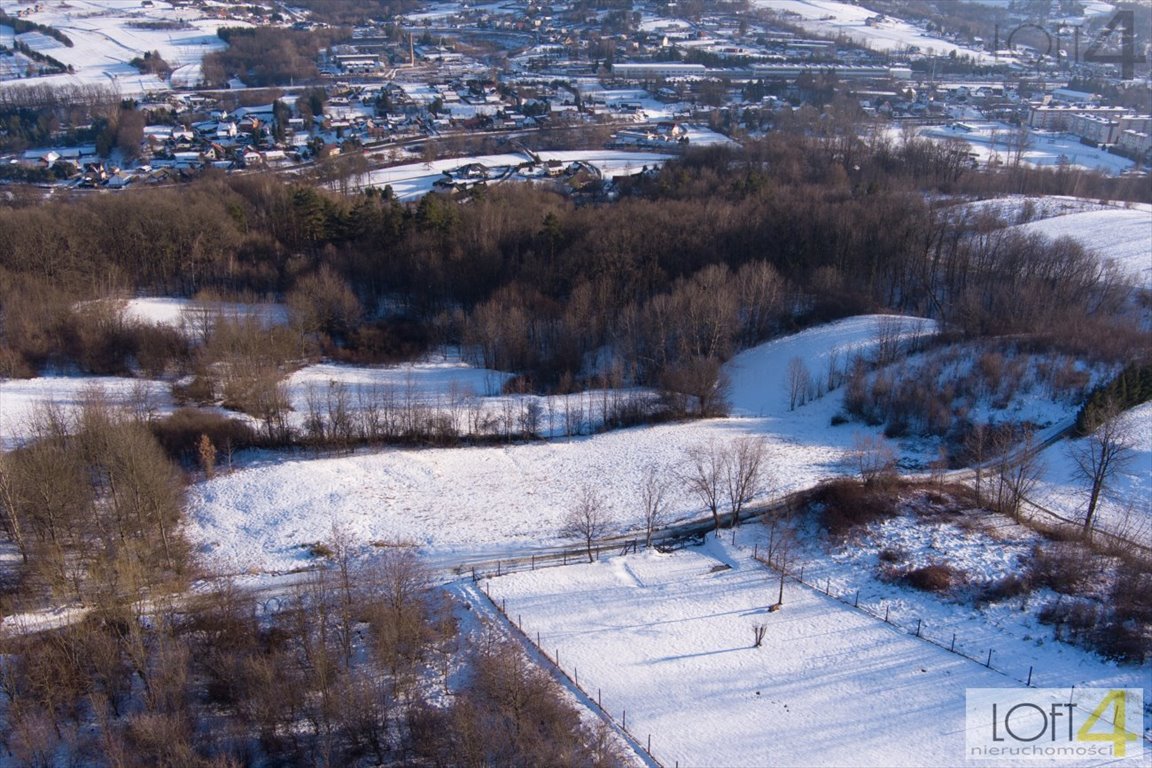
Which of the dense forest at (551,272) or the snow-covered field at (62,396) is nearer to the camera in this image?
the snow-covered field at (62,396)

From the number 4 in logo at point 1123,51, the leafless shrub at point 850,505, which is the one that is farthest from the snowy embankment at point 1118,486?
the number 4 in logo at point 1123,51

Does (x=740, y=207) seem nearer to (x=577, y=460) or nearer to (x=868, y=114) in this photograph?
(x=577, y=460)

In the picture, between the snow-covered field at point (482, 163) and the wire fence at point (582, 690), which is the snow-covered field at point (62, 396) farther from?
the snow-covered field at point (482, 163)

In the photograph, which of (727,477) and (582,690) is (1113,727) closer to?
(582,690)

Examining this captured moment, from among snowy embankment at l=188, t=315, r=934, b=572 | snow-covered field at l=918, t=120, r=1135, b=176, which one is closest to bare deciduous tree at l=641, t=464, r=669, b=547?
snowy embankment at l=188, t=315, r=934, b=572

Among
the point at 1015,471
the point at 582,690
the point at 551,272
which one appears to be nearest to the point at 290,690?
the point at 582,690

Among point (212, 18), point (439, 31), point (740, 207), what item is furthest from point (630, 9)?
point (740, 207)
